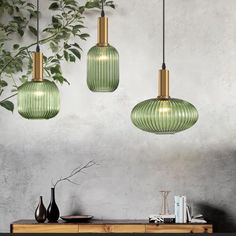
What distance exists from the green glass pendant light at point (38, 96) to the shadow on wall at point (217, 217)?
3337 mm

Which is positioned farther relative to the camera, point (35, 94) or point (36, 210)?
point (36, 210)

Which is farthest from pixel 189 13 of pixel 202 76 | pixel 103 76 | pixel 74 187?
pixel 103 76

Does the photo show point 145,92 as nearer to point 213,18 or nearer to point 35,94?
point 213,18

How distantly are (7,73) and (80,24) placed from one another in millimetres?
860

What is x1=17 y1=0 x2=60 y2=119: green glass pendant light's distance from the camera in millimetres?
2994

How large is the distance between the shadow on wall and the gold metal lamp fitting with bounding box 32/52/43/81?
11.6ft

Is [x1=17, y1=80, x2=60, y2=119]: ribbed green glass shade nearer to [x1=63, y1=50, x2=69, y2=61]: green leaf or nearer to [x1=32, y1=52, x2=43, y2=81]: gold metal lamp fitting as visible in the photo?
[x1=32, y1=52, x2=43, y2=81]: gold metal lamp fitting

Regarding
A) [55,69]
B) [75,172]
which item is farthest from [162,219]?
[55,69]

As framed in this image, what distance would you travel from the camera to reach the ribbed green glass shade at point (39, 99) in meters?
3.02

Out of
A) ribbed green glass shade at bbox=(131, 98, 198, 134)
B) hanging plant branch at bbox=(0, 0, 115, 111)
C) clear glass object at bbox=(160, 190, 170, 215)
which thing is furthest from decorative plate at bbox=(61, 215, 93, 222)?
ribbed green glass shade at bbox=(131, 98, 198, 134)

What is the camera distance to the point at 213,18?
6336 mm

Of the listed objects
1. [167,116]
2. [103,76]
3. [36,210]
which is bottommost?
[36,210]

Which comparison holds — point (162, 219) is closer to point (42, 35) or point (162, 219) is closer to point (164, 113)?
point (42, 35)

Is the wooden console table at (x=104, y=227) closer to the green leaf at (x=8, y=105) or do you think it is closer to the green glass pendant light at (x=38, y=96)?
the green leaf at (x=8, y=105)
